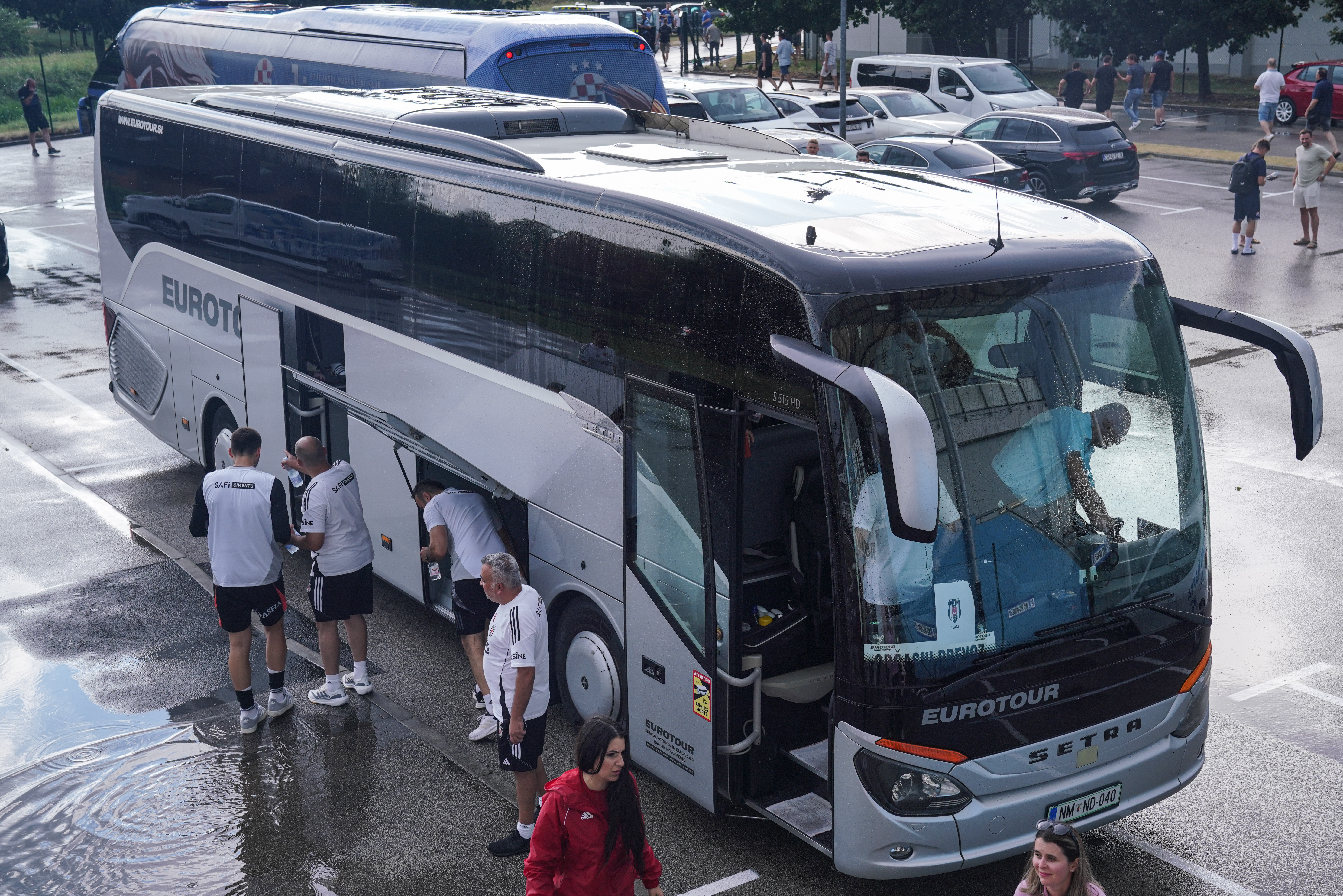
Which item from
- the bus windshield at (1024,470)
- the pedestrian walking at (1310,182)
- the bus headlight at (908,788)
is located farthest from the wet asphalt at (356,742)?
the pedestrian walking at (1310,182)

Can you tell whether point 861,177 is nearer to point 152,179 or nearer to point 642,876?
point 642,876

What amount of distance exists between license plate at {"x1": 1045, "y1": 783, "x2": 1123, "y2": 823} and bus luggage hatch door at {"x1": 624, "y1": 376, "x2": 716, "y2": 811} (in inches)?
63.3

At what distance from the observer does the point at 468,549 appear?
761 centimetres

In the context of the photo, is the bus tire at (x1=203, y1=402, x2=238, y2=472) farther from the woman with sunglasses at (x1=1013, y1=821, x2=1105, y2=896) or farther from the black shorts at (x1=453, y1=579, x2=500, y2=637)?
the woman with sunglasses at (x1=1013, y1=821, x2=1105, y2=896)

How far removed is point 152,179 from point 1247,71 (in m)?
40.5

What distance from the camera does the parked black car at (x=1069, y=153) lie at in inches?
954

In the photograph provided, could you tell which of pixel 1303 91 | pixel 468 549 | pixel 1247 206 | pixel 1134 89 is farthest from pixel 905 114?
pixel 468 549

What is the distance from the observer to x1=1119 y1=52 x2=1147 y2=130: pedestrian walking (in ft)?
115

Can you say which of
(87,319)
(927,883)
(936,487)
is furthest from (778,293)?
(87,319)

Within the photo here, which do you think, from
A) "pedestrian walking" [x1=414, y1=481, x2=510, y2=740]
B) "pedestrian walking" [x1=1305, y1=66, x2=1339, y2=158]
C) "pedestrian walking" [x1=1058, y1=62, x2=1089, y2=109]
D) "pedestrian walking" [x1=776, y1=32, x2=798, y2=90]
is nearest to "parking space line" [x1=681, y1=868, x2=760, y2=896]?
"pedestrian walking" [x1=414, y1=481, x2=510, y2=740]

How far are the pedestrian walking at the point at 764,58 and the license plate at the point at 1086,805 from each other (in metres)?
38.7

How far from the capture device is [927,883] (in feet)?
20.9

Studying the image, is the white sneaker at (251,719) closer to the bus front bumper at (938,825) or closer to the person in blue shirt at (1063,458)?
the bus front bumper at (938,825)

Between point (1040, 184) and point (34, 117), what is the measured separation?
27508mm
